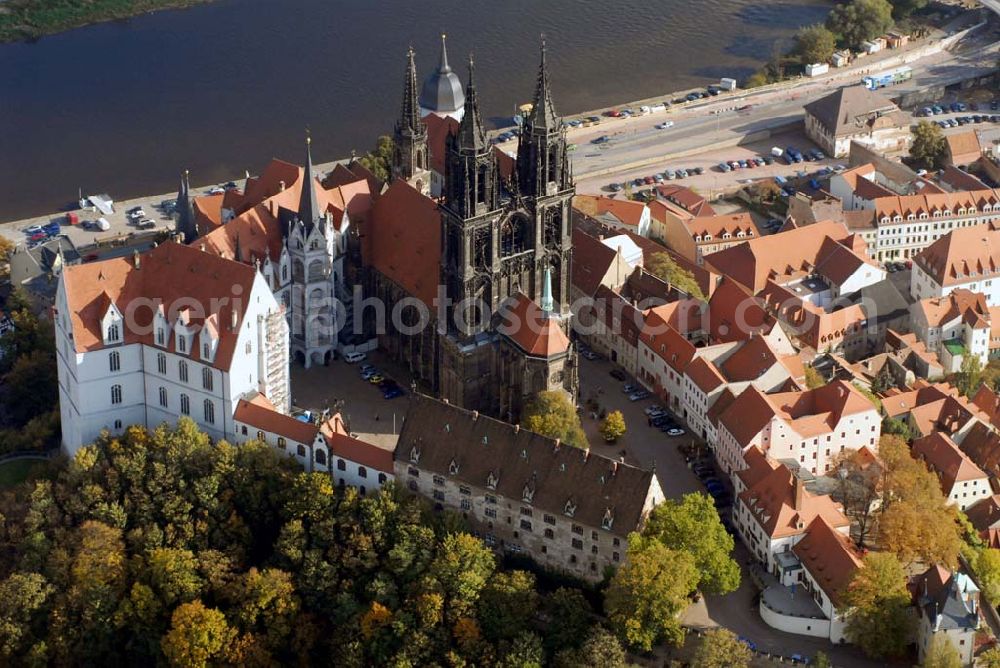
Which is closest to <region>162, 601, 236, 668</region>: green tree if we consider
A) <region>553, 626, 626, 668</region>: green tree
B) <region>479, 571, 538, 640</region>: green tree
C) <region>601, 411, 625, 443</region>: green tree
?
Answer: <region>479, 571, 538, 640</region>: green tree

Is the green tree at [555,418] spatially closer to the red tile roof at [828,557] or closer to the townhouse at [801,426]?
the townhouse at [801,426]

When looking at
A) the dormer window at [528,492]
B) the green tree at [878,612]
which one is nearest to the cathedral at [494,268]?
the dormer window at [528,492]

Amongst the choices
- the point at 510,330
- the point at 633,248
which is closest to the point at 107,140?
the point at 633,248

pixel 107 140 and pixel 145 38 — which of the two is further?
pixel 145 38

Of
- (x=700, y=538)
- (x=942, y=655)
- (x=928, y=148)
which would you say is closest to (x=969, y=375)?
(x=942, y=655)

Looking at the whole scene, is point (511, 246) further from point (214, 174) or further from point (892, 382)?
point (214, 174)
